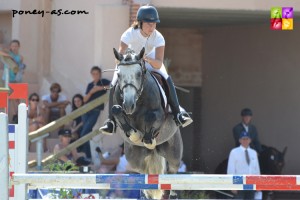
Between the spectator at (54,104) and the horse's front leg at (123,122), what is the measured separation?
592 cm

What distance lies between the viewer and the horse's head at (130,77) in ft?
23.2

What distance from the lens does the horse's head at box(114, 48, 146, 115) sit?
706cm

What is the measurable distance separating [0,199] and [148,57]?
2506mm

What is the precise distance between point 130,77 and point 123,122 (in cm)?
50

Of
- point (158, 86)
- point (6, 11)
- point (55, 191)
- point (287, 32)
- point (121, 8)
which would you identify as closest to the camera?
point (158, 86)

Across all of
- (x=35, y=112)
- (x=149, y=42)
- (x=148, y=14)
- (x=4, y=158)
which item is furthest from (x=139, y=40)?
(x=35, y=112)

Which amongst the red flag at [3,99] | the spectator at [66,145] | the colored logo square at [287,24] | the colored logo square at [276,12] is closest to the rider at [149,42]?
the red flag at [3,99]

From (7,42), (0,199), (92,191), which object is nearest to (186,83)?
(7,42)

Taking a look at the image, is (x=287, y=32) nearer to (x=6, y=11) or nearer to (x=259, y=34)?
(x=259, y=34)

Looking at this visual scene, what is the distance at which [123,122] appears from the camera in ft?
24.4

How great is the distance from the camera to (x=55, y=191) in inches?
377

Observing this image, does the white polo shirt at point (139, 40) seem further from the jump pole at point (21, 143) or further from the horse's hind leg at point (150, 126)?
the jump pole at point (21, 143)

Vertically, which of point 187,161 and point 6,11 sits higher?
point 6,11

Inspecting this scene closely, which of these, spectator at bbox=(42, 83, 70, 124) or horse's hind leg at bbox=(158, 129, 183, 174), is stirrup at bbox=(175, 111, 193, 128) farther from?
spectator at bbox=(42, 83, 70, 124)
